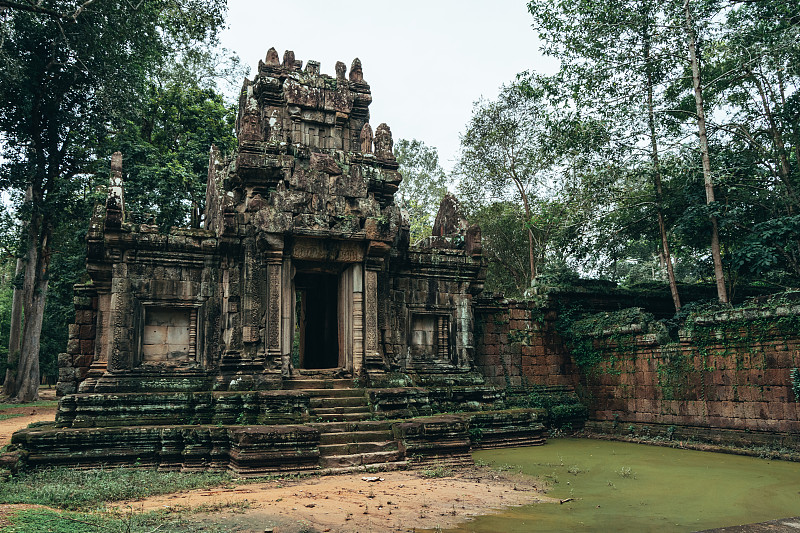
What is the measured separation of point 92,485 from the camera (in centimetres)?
741

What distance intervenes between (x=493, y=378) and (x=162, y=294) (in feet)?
26.5

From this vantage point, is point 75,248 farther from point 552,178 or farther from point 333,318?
point 552,178

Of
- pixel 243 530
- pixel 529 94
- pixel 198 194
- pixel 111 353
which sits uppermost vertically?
pixel 529 94

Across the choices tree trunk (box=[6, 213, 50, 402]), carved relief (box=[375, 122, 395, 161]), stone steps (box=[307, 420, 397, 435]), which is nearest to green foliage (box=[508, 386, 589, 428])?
stone steps (box=[307, 420, 397, 435])

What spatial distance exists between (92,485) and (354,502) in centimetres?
335

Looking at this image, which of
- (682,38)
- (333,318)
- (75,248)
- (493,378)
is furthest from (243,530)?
(75,248)

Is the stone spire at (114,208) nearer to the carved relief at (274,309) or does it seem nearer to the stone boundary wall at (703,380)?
the carved relief at (274,309)

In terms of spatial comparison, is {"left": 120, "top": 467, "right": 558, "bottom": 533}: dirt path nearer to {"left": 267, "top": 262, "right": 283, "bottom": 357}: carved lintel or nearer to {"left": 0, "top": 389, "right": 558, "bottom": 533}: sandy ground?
{"left": 0, "top": 389, "right": 558, "bottom": 533}: sandy ground

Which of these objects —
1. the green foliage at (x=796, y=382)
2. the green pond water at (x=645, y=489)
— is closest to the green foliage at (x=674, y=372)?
the green pond water at (x=645, y=489)

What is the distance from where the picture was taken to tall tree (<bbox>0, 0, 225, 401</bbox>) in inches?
753

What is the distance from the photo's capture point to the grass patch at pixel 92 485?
21.6 feet

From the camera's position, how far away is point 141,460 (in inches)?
363

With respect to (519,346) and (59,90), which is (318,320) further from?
(59,90)

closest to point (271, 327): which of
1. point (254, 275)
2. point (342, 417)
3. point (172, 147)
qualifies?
point (254, 275)
